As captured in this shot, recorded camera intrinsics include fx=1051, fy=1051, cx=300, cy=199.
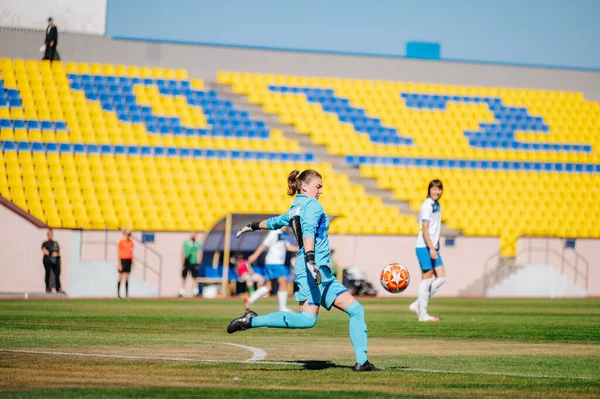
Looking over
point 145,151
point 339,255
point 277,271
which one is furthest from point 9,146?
point 277,271

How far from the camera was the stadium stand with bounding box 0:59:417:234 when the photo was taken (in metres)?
30.9

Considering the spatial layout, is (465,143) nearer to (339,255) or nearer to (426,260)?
(339,255)

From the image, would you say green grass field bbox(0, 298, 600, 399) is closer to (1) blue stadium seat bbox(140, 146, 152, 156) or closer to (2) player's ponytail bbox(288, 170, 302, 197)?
(2) player's ponytail bbox(288, 170, 302, 197)

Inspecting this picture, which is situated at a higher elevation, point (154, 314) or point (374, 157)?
point (374, 157)

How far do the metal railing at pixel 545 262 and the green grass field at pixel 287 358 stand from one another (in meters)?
15.5

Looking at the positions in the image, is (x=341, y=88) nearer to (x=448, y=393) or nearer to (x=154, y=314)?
(x=154, y=314)

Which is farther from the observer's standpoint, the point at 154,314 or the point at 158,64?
the point at 158,64

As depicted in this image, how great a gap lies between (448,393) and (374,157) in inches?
1143

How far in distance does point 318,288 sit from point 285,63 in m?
31.9

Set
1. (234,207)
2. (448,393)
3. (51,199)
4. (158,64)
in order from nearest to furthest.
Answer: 1. (448,393)
2. (51,199)
3. (234,207)
4. (158,64)

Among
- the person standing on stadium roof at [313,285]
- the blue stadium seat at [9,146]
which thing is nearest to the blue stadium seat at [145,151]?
the blue stadium seat at [9,146]

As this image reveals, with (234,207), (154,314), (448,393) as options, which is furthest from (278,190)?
(448,393)

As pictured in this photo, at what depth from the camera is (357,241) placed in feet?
108

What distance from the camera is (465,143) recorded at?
127 feet
